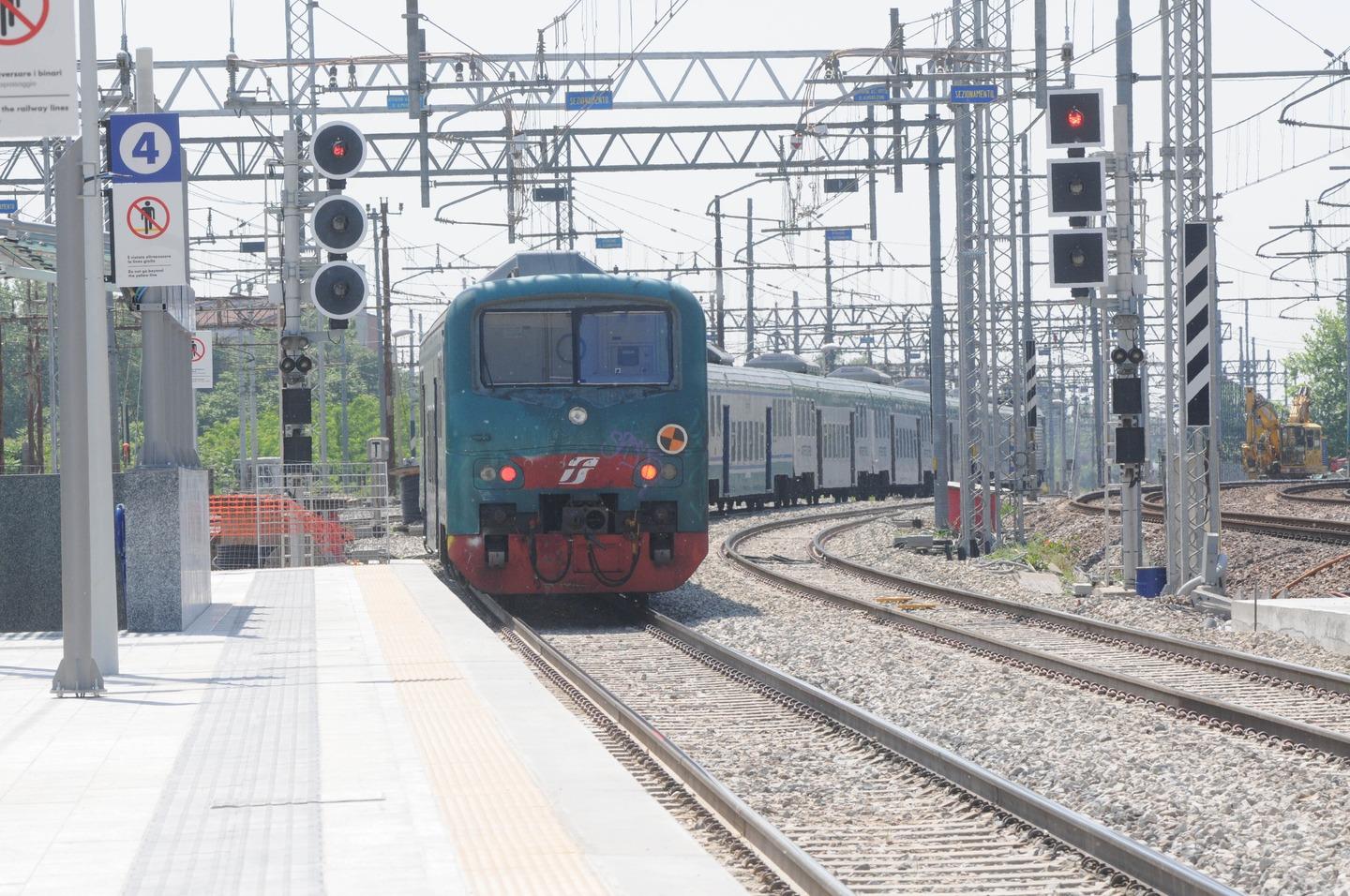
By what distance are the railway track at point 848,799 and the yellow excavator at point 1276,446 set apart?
62.9m

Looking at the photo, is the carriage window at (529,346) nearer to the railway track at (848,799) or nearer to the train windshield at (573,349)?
the train windshield at (573,349)

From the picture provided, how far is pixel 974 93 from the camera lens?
25031 mm

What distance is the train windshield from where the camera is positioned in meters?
16.6

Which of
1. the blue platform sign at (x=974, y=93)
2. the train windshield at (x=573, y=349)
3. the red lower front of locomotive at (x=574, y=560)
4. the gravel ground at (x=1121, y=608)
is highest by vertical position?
the blue platform sign at (x=974, y=93)

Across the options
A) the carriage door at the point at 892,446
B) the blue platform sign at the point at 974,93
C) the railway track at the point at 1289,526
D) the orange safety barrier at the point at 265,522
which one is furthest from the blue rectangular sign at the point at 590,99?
the carriage door at the point at 892,446

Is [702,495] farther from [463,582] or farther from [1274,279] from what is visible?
[1274,279]

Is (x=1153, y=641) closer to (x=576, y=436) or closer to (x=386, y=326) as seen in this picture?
(x=576, y=436)

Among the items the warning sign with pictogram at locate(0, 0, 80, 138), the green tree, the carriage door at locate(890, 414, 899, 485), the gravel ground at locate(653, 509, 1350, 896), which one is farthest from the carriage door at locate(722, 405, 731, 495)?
the green tree

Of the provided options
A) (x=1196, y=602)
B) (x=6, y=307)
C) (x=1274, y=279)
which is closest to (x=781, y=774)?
(x=1196, y=602)

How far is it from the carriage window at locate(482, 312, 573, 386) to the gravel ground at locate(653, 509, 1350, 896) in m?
2.99

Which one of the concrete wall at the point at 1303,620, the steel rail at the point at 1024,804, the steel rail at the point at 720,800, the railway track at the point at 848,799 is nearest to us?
the steel rail at the point at 1024,804

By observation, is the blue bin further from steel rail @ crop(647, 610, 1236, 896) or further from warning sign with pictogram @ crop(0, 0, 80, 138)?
warning sign with pictogram @ crop(0, 0, 80, 138)

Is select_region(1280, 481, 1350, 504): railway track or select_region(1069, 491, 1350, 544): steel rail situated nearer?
select_region(1069, 491, 1350, 544): steel rail

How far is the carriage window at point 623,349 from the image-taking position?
16.7 m
